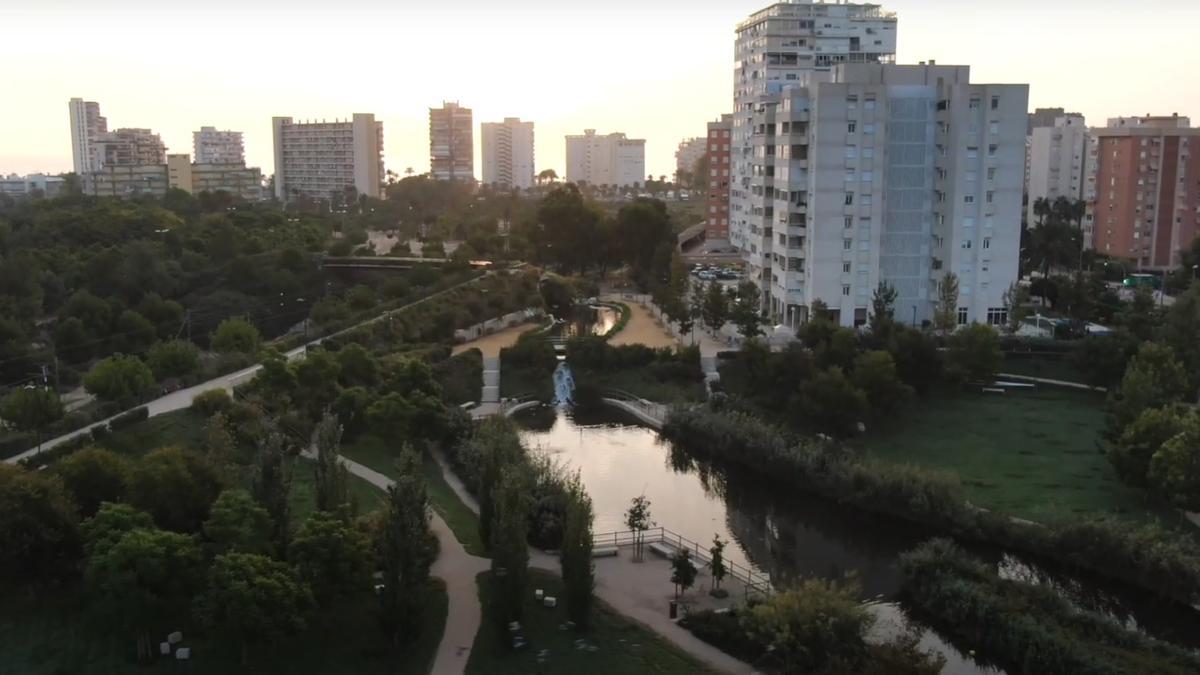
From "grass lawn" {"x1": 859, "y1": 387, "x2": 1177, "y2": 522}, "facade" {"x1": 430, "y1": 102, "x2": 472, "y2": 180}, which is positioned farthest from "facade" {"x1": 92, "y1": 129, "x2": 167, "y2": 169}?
"grass lawn" {"x1": 859, "y1": 387, "x2": 1177, "y2": 522}

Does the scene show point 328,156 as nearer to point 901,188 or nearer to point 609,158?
point 609,158

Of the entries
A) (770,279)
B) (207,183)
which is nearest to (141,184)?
(207,183)

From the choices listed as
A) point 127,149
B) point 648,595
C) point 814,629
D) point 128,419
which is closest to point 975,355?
point 648,595

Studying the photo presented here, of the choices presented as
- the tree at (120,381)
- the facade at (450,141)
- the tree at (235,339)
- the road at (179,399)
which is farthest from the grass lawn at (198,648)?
the facade at (450,141)

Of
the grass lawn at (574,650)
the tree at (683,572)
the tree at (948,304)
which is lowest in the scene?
the grass lawn at (574,650)

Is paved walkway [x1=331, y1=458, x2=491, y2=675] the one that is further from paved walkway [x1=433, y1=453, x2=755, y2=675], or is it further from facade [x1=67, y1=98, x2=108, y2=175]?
facade [x1=67, y1=98, x2=108, y2=175]

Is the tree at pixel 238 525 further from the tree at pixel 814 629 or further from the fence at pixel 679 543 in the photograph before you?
the tree at pixel 814 629
